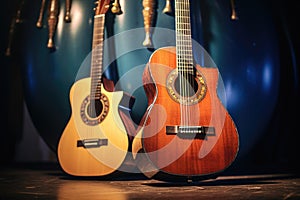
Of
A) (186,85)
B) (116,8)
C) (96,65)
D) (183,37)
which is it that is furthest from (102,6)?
(186,85)

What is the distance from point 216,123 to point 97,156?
36cm

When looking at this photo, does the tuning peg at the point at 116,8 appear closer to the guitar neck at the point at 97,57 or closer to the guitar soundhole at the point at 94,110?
the guitar neck at the point at 97,57

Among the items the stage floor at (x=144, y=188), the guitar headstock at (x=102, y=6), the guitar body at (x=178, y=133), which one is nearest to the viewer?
the stage floor at (x=144, y=188)

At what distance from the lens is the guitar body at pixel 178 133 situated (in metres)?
0.87

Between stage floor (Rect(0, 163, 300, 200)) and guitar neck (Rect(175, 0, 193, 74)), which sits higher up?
guitar neck (Rect(175, 0, 193, 74))

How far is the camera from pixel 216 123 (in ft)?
3.04

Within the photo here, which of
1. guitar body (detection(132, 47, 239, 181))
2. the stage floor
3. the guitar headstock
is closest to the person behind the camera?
the stage floor

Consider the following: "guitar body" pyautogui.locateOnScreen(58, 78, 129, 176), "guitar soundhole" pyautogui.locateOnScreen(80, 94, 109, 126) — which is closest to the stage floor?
"guitar body" pyautogui.locateOnScreen(58, 78, 129, 176)

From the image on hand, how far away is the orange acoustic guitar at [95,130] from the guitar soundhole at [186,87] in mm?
185

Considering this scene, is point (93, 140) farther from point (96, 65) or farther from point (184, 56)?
point (184, 56)

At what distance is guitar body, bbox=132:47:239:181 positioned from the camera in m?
0.87

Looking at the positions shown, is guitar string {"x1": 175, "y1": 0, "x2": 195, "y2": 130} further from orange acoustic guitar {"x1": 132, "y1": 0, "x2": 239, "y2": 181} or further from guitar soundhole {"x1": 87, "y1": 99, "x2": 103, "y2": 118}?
guitar soundhole {"x1": 87, "y1": 99, "x2": 103, "y2": 118}

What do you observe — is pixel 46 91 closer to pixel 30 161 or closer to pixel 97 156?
pixel 97 156

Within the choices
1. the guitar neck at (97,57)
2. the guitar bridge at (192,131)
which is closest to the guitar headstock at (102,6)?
the guitar neck at (97,57)
